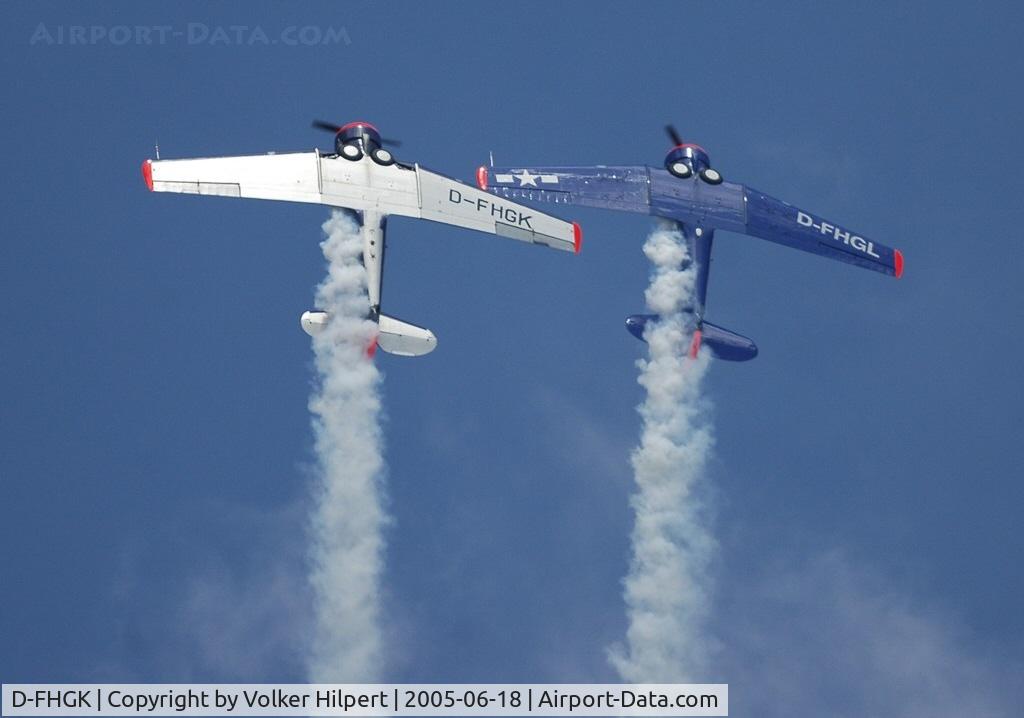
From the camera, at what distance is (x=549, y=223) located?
68.2 m

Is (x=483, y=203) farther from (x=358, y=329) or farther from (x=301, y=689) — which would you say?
(x=301, y=689)

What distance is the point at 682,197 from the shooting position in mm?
68938

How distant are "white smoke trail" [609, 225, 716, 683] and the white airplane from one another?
125 inches

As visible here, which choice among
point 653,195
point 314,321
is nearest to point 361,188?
point 314,321

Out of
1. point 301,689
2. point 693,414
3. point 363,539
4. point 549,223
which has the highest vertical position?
point 549,223

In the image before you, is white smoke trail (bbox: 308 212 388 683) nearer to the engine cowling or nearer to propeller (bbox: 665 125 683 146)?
the engine cowling

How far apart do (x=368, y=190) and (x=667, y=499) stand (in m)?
11.9

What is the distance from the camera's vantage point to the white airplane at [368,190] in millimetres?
65250

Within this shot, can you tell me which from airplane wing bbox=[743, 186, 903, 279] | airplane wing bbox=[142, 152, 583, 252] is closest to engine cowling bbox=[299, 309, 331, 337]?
airplane wing bbox=[142, 152, 583, 252]

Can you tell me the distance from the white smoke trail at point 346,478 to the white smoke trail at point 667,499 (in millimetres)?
6900

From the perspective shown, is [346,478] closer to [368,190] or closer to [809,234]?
[368,190]

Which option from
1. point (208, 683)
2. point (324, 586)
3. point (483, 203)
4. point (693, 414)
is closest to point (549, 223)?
point (483, 203)

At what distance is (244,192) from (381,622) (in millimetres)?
12224

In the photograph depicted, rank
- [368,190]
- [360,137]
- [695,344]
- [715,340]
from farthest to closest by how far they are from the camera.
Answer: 1. [715,340]
2. [695,344]
3. [360,137]
4. [368,190]
